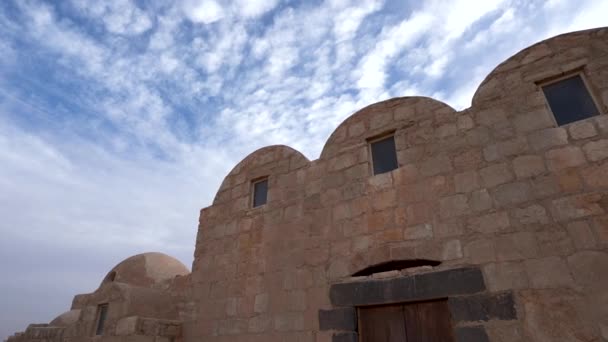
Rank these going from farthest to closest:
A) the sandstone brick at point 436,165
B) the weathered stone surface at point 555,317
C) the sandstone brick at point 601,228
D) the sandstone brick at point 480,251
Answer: the sandstone brick at point 436,165, the sandstone brick at point 480,251, the sandstone brick at point 601,228, the weathered stone surface at point 555,317

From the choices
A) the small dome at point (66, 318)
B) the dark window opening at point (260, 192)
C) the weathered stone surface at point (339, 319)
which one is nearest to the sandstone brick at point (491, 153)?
the weathered stone surface at point (339, 319)

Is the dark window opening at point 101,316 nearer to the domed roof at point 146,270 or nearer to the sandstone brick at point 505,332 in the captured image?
the domed roof at point 146,270

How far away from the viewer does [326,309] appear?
14.6 ft

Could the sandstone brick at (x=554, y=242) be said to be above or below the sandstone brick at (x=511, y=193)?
below

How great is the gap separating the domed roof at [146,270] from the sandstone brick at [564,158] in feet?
32.3

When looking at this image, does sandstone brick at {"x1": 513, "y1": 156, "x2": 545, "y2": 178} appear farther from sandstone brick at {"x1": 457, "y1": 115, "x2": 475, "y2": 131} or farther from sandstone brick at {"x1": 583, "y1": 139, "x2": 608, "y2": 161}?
sandstone brick at {"x1": 457, "y1": 115, "x2": 475, "y2": 131}

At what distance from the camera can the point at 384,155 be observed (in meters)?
5.03

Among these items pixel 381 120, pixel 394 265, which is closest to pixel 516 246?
pixel 394 265

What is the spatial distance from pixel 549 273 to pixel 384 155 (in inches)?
93.8

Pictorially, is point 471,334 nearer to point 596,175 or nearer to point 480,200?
point 480,200

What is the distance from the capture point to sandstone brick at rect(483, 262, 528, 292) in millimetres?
3449

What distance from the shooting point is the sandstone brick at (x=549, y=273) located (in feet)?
10.7

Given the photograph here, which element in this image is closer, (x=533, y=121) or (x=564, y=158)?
(x=564, y=158)

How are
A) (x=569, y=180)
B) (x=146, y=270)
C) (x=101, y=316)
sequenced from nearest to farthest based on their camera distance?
1. (x=569, y=180)
2. (x=101, y=316)
3. (x=146, y=270)
